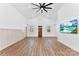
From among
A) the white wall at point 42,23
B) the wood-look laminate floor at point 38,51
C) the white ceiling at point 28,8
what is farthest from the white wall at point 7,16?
the white wall at point 42,23

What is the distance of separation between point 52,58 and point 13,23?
3.81 m

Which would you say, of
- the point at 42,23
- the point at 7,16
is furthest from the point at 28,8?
the point at 42,23

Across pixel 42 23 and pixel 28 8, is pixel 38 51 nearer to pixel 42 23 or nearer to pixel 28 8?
pixel 28 8

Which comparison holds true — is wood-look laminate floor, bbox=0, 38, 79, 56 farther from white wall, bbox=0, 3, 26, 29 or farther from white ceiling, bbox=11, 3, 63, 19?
white ceiling, bbox=11, 3, 63, 19

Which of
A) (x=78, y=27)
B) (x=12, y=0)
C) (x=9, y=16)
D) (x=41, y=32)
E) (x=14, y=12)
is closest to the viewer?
(x=12, y=0)

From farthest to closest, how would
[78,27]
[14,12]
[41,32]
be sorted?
[41,32]
[14,12]
[78,27]

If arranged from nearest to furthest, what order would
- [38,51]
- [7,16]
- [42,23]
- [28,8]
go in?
[38,51] < [7,16] < [28,8] < [42,23]

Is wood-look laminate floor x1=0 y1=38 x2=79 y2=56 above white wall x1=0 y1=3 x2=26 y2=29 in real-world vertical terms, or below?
below

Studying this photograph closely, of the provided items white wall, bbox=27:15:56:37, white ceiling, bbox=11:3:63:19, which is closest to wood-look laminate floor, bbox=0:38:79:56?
white ceiling, bbox=11:3:63:19

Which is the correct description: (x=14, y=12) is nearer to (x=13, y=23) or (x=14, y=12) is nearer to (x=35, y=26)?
(x=13, y=23)

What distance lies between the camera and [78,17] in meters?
5.61

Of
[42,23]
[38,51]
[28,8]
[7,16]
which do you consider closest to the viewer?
[38,51]

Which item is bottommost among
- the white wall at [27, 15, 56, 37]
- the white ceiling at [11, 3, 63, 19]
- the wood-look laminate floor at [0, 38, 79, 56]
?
the wood-look laminate floor at [0, 38, 79, 56]

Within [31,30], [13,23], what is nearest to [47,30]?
[31,30]
